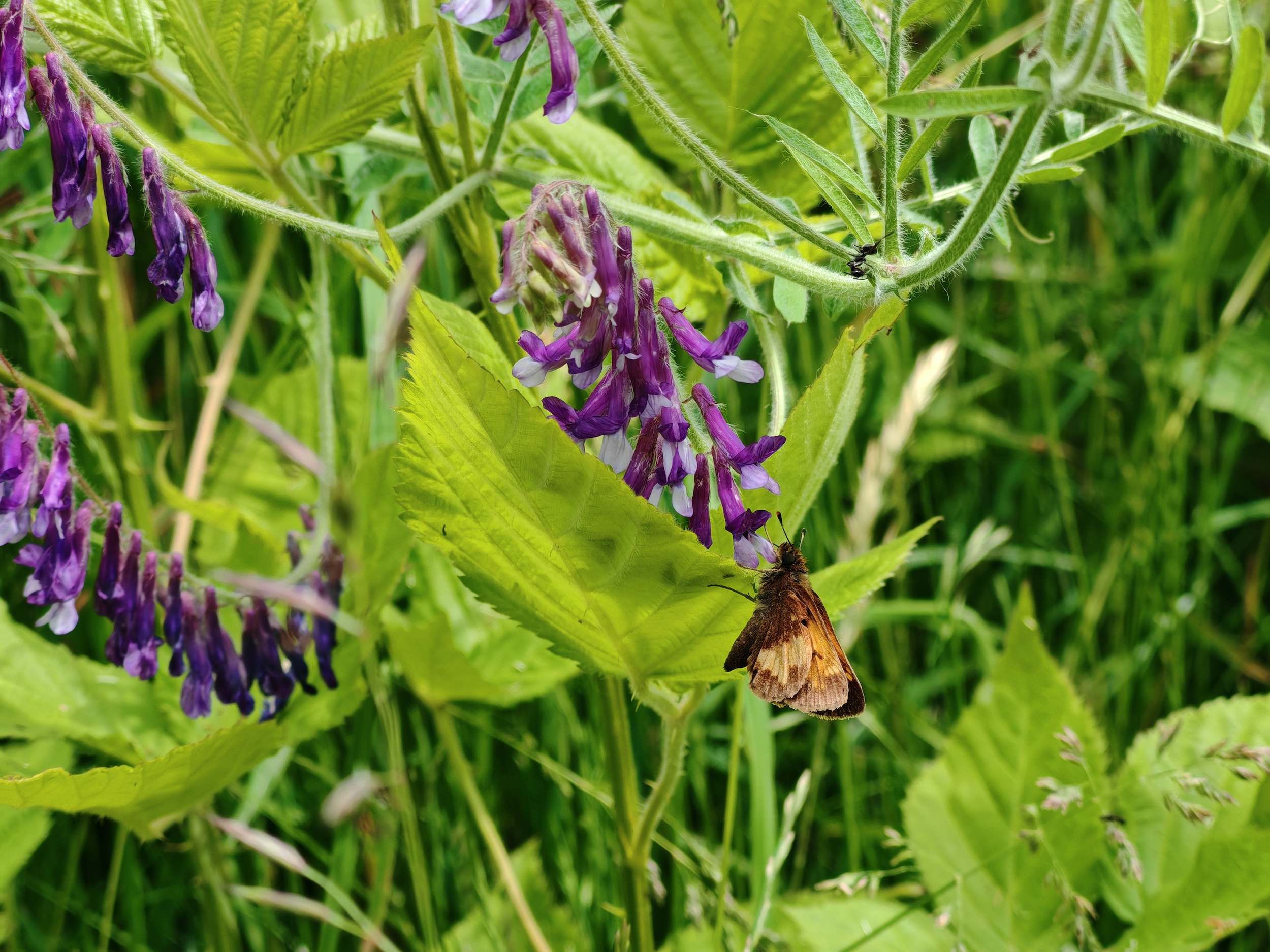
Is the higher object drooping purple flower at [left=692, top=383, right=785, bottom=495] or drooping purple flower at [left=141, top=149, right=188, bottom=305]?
drooping purple flower at [left=141, top=149, right=188, bottom=305]

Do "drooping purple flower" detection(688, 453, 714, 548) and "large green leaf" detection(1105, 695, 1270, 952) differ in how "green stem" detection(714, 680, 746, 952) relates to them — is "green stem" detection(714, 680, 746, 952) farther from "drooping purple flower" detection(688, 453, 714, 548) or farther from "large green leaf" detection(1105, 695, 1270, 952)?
"large green leaf" detection(1105, 695, 1270, 952)

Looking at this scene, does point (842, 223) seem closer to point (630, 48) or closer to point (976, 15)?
point (976, 15)

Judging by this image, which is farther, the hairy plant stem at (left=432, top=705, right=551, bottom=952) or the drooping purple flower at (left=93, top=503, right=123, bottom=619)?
the hairy plant stem at (left=432, top=705, right=551, bottom=952)

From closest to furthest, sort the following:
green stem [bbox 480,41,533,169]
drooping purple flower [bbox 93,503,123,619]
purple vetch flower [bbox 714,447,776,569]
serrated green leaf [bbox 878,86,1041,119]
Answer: serrated green leaf [bbox 878,86,1041,119]
purple vetch flower [bbox 714,447,776,569]
green stem [bbox 480,41,533,169]
drooping purple flower [bbox 93,503,123,619]

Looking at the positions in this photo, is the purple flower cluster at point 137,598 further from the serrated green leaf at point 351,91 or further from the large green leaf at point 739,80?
the large green leaf at point 739,80

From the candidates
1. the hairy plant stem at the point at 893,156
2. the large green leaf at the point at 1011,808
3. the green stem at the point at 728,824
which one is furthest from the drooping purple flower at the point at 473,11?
the large green leaf at the point at 1011,808

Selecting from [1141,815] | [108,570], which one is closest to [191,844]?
[108,570]

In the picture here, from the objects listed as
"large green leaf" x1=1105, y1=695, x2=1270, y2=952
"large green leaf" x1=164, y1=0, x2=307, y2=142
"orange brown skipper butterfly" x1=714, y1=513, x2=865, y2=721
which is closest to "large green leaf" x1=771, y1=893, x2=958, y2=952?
"large green leaf" x1=1105, y1=695, x2=1270, y2=952
